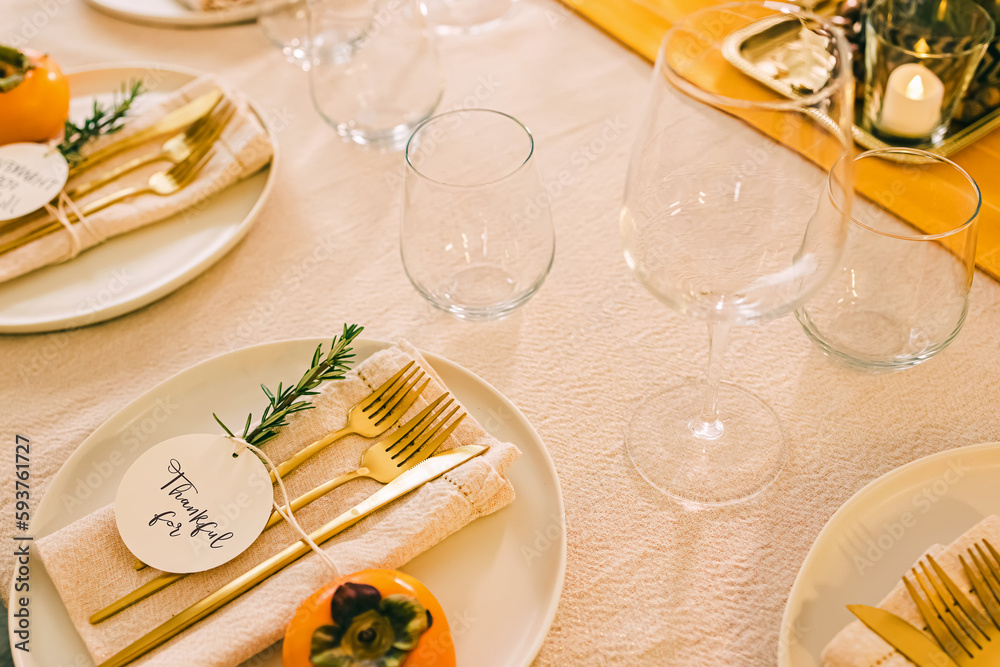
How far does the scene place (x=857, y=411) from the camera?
69cm

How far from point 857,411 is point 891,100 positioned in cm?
39

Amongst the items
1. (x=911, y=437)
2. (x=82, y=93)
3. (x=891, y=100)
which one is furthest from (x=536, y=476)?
(x=82, y=93)

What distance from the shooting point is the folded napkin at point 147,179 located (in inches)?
31.6

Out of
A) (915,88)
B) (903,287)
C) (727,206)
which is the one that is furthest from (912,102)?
(727,206)

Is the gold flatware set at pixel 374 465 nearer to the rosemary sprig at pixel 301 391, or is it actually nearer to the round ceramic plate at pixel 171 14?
the rosemary sprig at pixel 301 391

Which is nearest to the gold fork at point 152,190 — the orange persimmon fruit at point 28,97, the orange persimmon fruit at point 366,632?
the orange persimmon fruit at point 28,97

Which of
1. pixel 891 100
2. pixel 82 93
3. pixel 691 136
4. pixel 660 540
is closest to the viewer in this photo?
pixel 691 136

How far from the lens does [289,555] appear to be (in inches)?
21.9

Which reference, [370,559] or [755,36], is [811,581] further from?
[755,36]

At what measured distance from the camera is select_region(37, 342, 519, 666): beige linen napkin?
518mm

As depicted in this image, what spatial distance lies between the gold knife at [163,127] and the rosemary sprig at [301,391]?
39cm

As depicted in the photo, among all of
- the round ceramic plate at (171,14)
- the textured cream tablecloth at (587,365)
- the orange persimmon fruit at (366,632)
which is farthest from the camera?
the round ceramic plate at (171,14)

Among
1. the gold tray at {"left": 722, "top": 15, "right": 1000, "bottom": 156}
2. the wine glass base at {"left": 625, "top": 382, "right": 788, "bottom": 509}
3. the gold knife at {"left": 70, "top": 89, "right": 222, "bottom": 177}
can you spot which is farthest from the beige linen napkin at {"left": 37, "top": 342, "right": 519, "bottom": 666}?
the gold tray at {"left": 722, "top": 15, "right": 1000, "bottom": 156}

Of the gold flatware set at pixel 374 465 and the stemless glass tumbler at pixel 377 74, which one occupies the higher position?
the stemless glass tumbler at pixel 377 74
